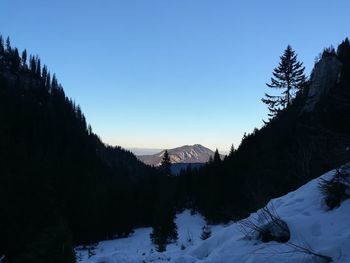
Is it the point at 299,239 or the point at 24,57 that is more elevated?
the point at 24,57

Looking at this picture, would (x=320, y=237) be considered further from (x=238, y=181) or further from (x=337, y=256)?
(x=238, y=181)

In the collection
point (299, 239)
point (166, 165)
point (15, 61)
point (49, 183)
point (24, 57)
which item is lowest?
point (299, 239)

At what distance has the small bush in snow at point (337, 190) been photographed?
624 cm

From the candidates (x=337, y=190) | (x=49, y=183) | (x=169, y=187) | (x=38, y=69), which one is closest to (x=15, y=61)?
(x=38, y=69)

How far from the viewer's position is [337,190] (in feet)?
20.9

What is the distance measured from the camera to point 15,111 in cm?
11088

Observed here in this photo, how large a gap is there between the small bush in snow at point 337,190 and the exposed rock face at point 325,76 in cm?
3468

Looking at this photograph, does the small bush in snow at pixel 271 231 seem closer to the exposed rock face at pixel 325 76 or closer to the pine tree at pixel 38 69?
the exposed rock face at pixel 325 76

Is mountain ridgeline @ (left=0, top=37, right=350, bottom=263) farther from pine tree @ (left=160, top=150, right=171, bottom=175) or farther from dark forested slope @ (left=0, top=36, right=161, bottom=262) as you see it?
pine tree @ (left=160, top=150, right=171, bottom=175)

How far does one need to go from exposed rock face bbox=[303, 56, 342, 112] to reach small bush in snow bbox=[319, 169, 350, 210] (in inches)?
1365

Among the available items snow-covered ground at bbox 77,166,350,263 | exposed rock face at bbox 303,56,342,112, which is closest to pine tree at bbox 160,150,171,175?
exposed rock face at bbox 303,56,342,112

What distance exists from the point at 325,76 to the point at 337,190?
37851mm

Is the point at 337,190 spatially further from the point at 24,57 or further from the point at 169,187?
the point at 24,57

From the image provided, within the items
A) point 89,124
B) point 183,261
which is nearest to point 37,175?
point 183,261
